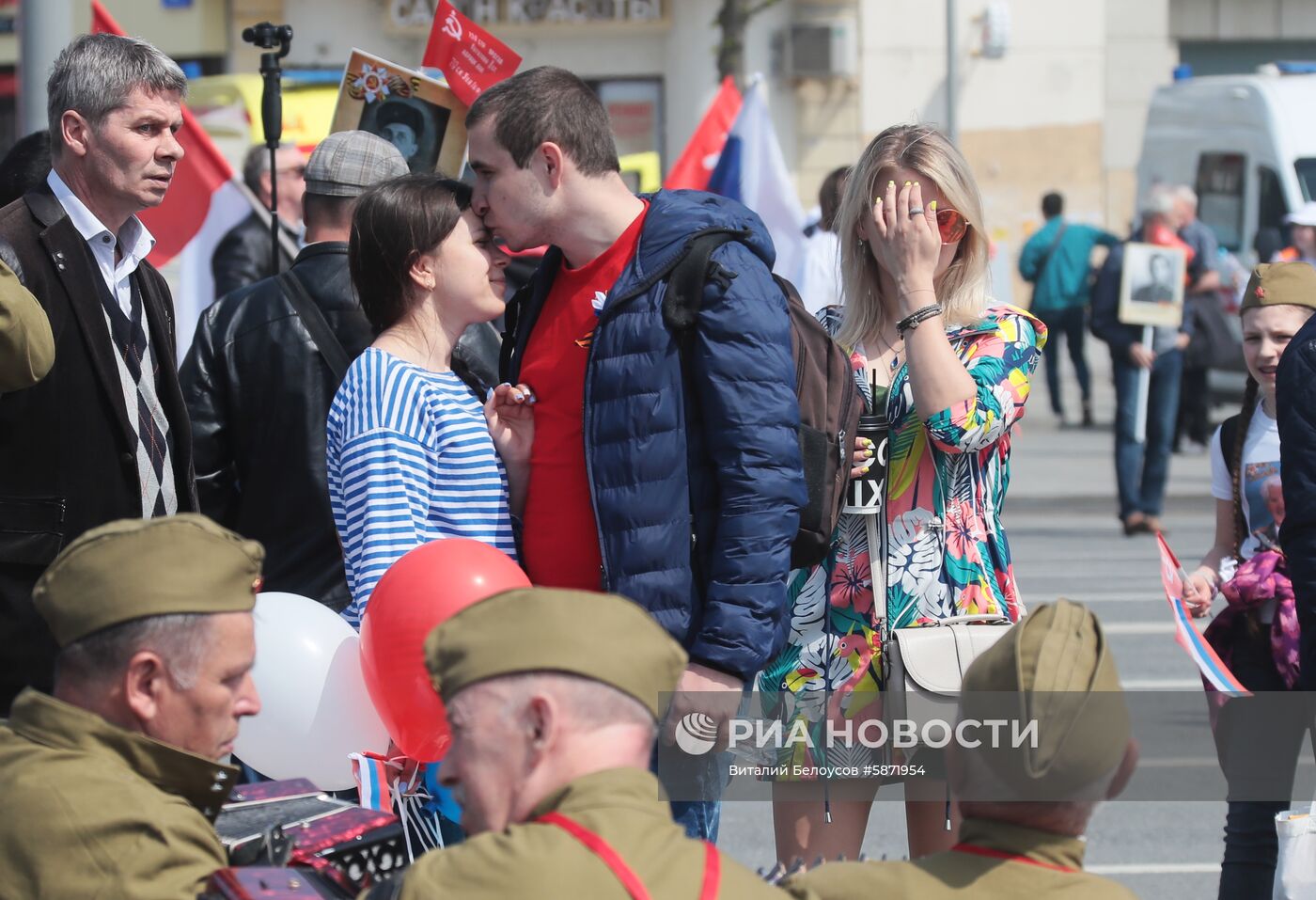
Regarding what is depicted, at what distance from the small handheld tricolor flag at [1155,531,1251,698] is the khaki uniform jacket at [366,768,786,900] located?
→ 2305 millimetres

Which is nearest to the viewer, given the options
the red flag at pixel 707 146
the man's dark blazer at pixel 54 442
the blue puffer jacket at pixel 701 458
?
the blue puffer jacket at pixel 701 458

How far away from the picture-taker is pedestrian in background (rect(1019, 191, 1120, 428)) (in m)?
17.7

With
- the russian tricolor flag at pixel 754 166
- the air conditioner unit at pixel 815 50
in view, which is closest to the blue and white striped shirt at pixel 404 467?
the russian tricolor flag at pixel 754 166

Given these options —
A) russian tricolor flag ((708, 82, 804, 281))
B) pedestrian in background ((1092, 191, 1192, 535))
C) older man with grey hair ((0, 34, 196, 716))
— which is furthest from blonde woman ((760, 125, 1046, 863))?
pedestrian in background ((1092, 191, 1192, 535))

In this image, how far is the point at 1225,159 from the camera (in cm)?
1744

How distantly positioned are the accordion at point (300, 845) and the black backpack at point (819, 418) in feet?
3.57

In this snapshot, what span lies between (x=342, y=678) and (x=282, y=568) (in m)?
1.15

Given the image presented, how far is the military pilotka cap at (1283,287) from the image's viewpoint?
4.74 meters

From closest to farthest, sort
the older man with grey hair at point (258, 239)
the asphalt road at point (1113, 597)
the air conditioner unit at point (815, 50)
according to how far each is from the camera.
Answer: the asphalt road at point (1113, 597) < the older man with grey hair at point (258, 239) < the air conditioner unit at point (815, 50)

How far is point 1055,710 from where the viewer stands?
96.1 inches

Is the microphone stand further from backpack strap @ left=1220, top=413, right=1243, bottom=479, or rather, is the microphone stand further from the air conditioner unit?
the air conditioner unit

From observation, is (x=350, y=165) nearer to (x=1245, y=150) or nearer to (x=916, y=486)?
(x=916, y=486)

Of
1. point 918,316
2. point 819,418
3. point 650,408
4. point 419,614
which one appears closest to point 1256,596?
point 918,316

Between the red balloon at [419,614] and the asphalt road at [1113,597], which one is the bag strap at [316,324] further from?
the asphalt road at [1113,597]
